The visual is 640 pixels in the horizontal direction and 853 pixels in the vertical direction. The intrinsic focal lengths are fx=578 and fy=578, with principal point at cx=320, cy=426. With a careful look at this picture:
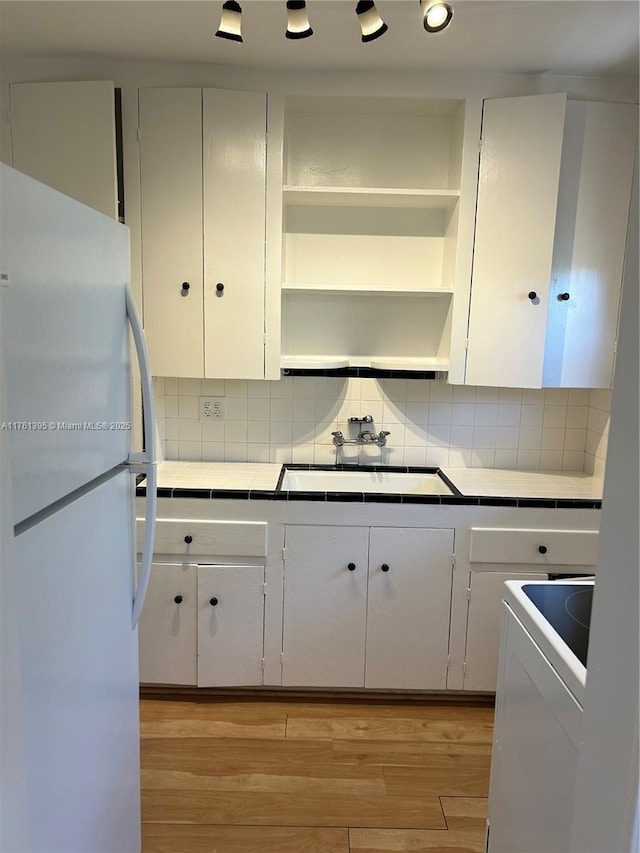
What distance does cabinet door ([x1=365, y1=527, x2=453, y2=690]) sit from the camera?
2.33 meters

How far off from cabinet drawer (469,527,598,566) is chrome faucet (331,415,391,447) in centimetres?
64

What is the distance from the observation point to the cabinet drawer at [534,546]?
91.2 inches

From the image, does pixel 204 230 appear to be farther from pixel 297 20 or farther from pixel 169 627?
pixel 169 627

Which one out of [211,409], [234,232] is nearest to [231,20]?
[234,232]

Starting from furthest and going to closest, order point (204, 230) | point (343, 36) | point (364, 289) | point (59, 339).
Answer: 1. point (364, 289)
2. point (204, 230)
3. point (343, 36)
4. point (59, 339)

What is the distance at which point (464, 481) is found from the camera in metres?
2.53

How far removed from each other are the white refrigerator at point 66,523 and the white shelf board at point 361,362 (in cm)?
112

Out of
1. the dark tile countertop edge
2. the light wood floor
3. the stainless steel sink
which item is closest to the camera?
the light wood floor

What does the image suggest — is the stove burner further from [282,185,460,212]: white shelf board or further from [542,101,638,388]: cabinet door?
[282,185,460,212]: white shelf board

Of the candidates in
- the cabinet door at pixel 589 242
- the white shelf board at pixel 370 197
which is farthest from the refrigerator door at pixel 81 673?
the cabinet door at pixel 589 242

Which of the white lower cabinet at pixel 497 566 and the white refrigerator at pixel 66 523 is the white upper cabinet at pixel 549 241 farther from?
the white refrigerator at pixel 66 523

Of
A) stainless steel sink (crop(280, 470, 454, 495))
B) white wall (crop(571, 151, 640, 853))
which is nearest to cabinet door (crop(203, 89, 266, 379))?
stainless steel sink (crop(280, 470, 454, 495))

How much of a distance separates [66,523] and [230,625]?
1.42m

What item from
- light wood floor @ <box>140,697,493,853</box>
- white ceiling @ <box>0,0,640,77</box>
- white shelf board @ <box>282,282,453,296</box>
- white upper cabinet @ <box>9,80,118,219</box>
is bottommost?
light wood floor @ <box>140,697,493,853</box>
